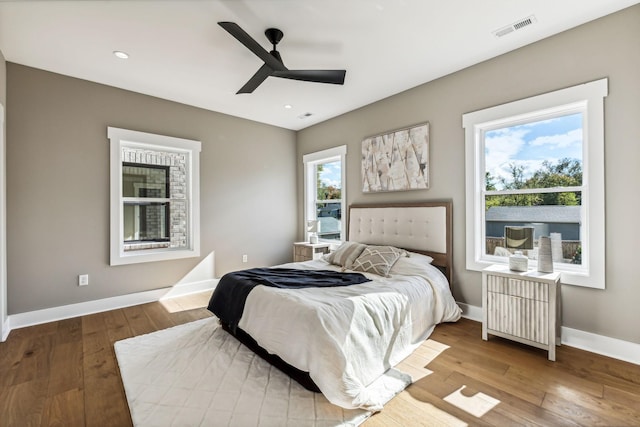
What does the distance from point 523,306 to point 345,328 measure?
168 centimetres

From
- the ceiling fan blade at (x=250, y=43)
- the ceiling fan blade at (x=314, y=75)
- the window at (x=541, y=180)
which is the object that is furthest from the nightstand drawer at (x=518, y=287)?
the ceiling fan blade at (x=250, y=43)

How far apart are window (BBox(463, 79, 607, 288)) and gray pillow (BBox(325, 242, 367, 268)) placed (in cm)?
126

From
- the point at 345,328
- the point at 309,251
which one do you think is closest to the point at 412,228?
the point at 309,251

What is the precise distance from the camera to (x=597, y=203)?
8.09 feet

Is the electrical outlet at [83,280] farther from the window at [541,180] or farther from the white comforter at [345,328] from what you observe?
the window at [541,180]

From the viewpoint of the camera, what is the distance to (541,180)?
2.88m

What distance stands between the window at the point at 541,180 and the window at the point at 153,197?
3.77m

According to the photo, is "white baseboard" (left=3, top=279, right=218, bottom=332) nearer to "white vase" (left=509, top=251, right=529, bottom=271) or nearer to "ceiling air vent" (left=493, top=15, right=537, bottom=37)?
"white vase" (left=509, top=251, right=529, bottom=271)

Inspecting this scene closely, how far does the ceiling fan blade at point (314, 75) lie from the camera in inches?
101

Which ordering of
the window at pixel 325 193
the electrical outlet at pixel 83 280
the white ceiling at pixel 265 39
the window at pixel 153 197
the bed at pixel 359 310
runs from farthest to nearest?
the window at pixel 325 193, the window at pixel 153 197, the electrical outlet at pixel 83 280, the white ceiling at pixel 265 39, the bed at pixel 359 310

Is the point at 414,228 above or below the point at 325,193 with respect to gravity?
below

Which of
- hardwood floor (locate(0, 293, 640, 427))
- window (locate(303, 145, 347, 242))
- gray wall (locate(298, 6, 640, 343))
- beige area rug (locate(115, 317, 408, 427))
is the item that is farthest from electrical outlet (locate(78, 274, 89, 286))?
gray wall (locate(298, 6, 640, 343))

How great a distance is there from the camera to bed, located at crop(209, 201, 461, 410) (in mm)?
1843

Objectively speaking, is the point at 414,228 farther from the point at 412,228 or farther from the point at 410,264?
the point at 410,264
